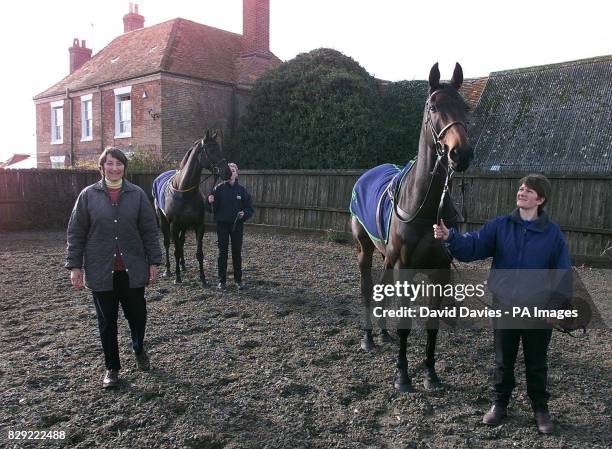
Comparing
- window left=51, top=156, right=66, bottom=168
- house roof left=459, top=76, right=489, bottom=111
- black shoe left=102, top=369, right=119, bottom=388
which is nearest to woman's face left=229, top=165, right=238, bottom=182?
black shoe left=102, top=369, right=119, bottom=388

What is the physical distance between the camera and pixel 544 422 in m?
3.19

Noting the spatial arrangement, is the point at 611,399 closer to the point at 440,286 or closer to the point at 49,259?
the point at 440,286

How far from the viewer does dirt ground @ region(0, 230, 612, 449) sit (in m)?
3.21

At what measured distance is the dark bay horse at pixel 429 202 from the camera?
3.40m

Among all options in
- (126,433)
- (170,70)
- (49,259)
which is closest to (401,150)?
(170,70)

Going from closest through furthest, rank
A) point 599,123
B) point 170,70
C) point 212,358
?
point 212,358 → point 599,123 → point 170,70

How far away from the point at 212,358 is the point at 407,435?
2109 millimetres

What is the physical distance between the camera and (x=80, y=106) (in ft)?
76.3

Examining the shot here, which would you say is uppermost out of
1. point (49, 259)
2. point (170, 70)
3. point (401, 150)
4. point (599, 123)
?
point (170, 70)

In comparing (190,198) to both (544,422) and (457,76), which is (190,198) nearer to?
(457,76)

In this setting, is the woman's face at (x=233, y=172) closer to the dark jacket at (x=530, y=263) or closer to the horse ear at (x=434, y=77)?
the horse ear at (x=434, y=77)

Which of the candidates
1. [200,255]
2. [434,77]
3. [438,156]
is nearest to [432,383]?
[438,156]

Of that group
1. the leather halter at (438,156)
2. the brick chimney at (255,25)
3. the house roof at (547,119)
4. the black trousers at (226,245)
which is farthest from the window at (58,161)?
the leather halter at (438,156)

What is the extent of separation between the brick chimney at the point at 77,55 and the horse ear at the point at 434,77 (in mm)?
28662
